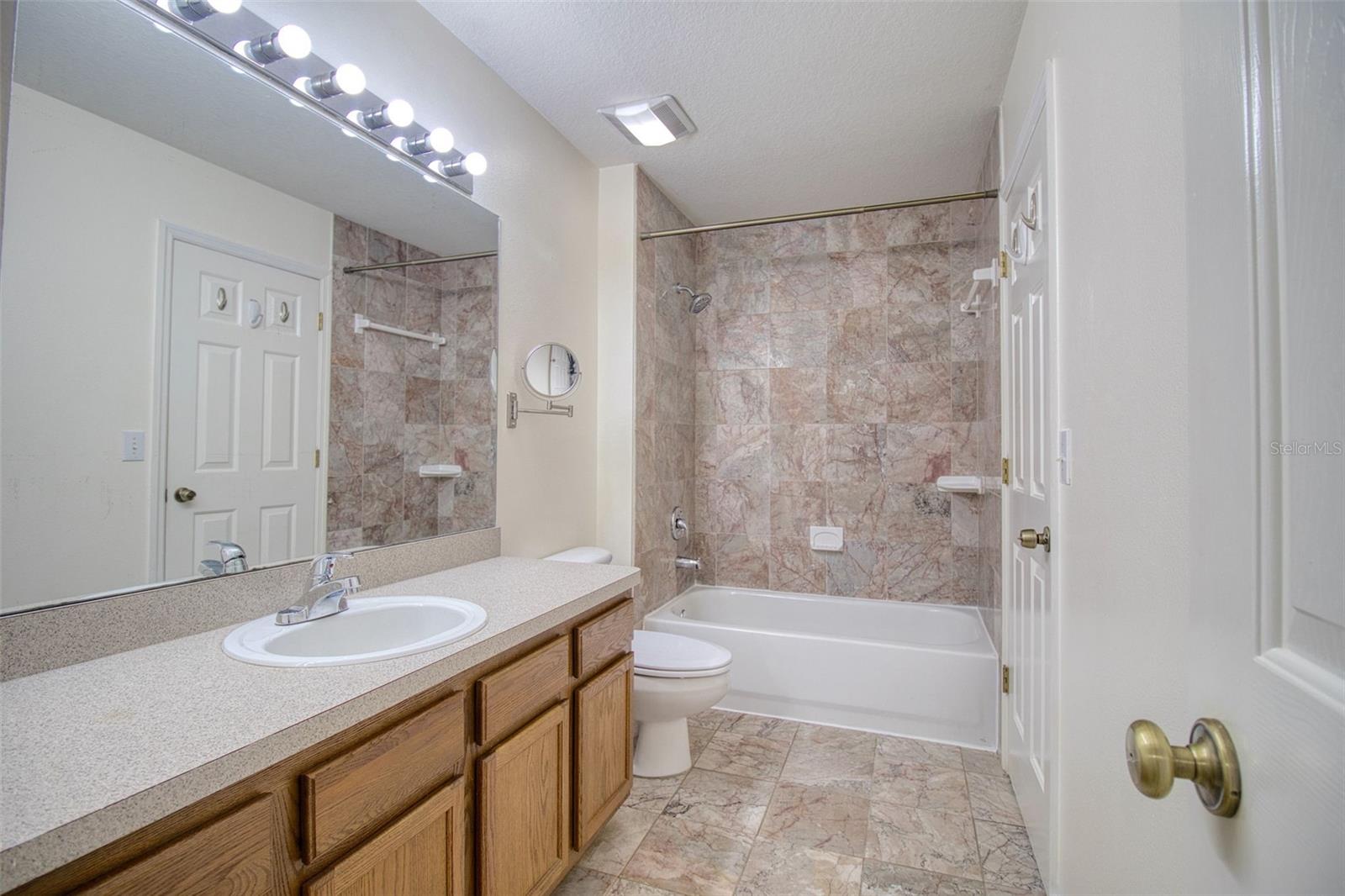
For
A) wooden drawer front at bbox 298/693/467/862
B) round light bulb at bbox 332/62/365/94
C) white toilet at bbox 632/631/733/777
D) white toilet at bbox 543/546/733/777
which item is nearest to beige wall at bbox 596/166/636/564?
white toilet at bbox 543/546/733/777

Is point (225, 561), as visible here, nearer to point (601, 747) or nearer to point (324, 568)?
point (324, 568)

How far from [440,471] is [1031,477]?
5.85 feet

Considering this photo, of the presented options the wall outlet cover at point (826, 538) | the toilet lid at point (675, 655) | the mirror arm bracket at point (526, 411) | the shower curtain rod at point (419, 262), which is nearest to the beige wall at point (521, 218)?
the mirror arm bracket at point (526, 411)

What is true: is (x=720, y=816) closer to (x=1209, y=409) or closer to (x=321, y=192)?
(x=1209, y=409)

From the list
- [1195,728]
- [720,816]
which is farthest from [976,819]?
[1195,728]

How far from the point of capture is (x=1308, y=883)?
0.35m

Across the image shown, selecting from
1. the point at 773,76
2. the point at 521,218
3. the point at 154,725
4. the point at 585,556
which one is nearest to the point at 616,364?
the point at 521,218

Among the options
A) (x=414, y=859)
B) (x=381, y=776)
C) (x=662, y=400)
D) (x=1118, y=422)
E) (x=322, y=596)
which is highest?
(x=662, y=400)

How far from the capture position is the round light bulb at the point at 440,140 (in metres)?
1.85

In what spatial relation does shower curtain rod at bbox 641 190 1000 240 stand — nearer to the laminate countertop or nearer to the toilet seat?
the toilet seat

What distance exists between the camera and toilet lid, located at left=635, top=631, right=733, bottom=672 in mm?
2191

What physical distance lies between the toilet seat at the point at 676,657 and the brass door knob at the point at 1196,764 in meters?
1.81

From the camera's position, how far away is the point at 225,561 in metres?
1.32

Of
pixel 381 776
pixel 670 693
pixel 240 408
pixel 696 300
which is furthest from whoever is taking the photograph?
pixel 696 300
